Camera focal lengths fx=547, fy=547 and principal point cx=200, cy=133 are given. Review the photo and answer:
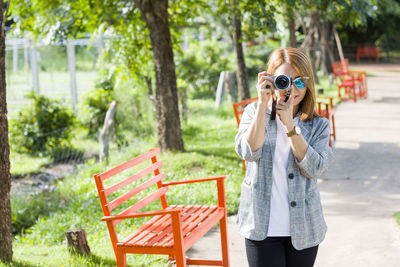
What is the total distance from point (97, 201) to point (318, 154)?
4.95 meters

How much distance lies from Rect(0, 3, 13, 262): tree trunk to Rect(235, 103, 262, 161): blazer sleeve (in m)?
2.37

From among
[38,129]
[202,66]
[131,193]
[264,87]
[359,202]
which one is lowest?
[359,202]

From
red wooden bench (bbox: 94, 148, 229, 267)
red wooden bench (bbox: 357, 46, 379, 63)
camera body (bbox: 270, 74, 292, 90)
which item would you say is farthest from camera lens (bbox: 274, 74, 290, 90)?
red wooden bench (bbox: 357, 46, 379, 63)

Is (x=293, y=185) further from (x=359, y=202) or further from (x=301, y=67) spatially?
(x=359, y=202)

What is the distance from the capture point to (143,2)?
27.6ft

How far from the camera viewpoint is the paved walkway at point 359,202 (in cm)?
481

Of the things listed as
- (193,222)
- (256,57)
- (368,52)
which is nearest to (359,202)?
(193,222)

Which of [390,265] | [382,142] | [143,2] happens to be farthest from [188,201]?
[382,142]

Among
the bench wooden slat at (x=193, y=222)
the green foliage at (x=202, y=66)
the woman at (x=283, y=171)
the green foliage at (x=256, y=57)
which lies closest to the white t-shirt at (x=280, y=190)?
the woman at (x=283, y=171)

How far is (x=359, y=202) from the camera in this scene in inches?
253

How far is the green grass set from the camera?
4.85 m

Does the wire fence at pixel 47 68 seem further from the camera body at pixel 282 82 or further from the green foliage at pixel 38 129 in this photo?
the camera body at pixel 282 82

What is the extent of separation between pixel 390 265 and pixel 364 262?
8.2 inches

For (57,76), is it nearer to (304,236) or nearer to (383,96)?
(383,96)
